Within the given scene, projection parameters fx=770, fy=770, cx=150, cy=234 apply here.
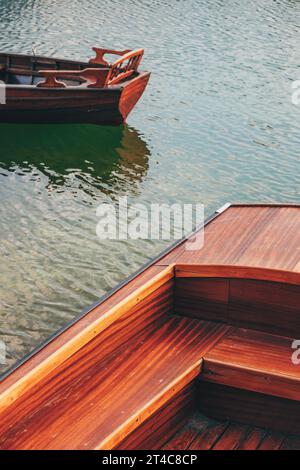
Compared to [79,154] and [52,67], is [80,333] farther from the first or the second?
[52,67]

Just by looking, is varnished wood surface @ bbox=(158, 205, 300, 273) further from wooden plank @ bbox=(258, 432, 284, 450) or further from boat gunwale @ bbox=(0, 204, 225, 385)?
wooden plank @ bbox=(258, 432, 284, 450)

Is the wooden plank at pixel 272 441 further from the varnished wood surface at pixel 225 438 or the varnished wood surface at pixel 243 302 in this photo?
the varnished wood surface at pixel 243 302

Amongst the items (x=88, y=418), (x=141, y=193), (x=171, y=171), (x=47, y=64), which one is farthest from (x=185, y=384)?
(x=47, y=64)

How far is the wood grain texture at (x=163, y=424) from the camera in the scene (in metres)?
4.26

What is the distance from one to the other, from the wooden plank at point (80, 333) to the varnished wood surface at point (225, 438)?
0.79m

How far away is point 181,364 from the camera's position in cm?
466

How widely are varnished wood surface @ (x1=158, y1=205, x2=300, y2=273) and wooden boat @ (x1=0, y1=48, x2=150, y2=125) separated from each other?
21.1ft

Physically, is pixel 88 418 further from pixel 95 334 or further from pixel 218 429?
pixel 218 429

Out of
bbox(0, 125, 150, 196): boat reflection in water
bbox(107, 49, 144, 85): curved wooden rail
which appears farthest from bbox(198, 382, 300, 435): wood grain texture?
bbox(107, 49, 144, 85): curved wooden rail

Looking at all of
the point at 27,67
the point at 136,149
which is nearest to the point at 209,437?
the point at 136,149

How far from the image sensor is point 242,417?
4.67m

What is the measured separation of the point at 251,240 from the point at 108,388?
5.29 feet

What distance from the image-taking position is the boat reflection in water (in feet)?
36.0

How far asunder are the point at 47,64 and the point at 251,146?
3.82 meters
